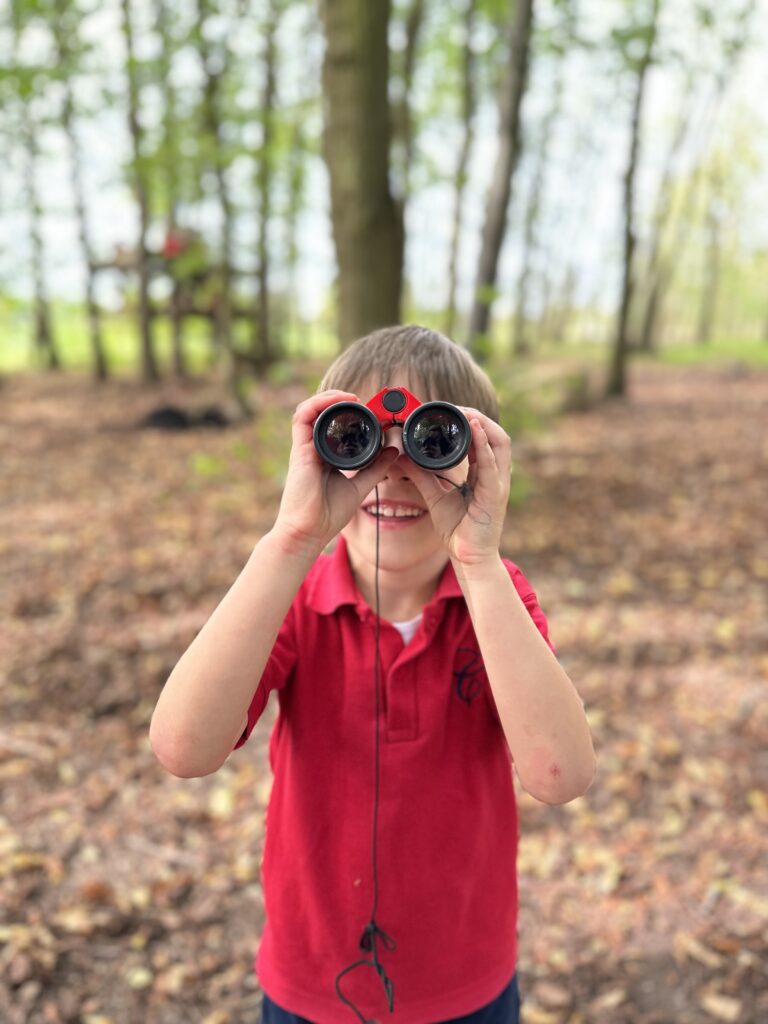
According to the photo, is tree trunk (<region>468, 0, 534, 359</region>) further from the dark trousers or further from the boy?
the dark trousers

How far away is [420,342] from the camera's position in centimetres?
149

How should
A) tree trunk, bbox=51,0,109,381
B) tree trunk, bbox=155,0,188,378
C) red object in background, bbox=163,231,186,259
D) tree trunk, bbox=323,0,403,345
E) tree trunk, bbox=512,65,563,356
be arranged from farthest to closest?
tree trunk, bbox=512,65,563,356, red object in background, bbox=163,231,186,259, tree trunk, bbox=51,0,109,381, tree trunk, bbox=155,0,188,378, tree trunk, bbox=323,0,403,345

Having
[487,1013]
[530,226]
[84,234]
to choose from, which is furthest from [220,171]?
[530,226]

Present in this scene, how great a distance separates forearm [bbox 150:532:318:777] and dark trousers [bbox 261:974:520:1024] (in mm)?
603

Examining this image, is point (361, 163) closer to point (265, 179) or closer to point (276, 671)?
point (276, 671)

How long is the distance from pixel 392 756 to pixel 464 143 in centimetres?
1281

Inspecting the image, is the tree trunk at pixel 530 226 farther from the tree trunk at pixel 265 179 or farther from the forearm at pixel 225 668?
the forearm at pixel 225 668

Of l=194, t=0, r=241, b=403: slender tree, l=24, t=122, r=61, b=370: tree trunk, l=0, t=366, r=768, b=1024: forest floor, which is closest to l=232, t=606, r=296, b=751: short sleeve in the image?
l=0, t=366, r=768, b=1024: forest floor

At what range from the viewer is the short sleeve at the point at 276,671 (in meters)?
1.39

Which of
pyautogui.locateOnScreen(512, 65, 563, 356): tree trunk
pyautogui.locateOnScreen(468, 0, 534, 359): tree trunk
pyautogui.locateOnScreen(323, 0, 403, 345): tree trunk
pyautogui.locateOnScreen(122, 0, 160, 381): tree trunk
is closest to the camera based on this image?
pyautogui.locateOnScreen(323, 0, 403, 345): tree trunk

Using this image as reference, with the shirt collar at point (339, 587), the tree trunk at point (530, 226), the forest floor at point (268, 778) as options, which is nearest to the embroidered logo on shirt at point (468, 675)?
the shirt collar at point (339, 587)

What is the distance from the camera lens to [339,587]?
4.95 ft

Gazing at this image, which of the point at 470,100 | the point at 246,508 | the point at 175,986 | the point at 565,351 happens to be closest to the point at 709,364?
the point at 565,351

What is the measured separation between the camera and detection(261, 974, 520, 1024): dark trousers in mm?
1515
